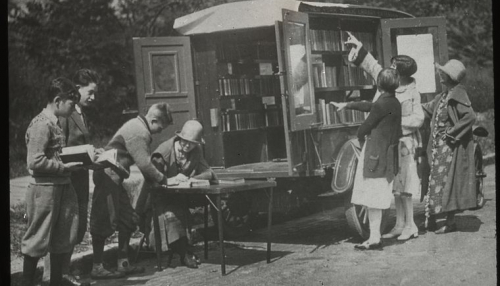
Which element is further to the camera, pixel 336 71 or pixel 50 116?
pixel 336 71

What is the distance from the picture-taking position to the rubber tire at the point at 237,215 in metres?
8.66

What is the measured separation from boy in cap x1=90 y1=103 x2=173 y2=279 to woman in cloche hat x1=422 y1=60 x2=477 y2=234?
119 inches

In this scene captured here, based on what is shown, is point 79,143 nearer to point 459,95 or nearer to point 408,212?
point 408,212

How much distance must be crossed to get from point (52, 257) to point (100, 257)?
79 cm

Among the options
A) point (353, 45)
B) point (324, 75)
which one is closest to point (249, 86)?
point (324, 75)

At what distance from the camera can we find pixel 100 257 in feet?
22.2

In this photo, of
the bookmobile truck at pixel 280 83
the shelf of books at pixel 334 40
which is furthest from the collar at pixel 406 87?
the shelf of books at pixel 334 40

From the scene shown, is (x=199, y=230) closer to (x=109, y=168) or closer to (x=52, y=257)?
(x=109, y=168)

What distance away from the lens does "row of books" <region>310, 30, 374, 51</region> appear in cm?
905

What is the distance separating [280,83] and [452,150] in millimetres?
2034

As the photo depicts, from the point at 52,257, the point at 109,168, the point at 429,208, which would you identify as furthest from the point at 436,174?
the point at 52,257

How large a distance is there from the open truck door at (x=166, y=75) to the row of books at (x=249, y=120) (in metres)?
0.78

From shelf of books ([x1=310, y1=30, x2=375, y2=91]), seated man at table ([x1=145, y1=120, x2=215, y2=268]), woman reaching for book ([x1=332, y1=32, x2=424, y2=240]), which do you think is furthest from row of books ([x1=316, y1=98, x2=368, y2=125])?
seated man at table ([x1=145, y1=120, x2=215, y2=268])

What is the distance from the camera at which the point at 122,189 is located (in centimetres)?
686
